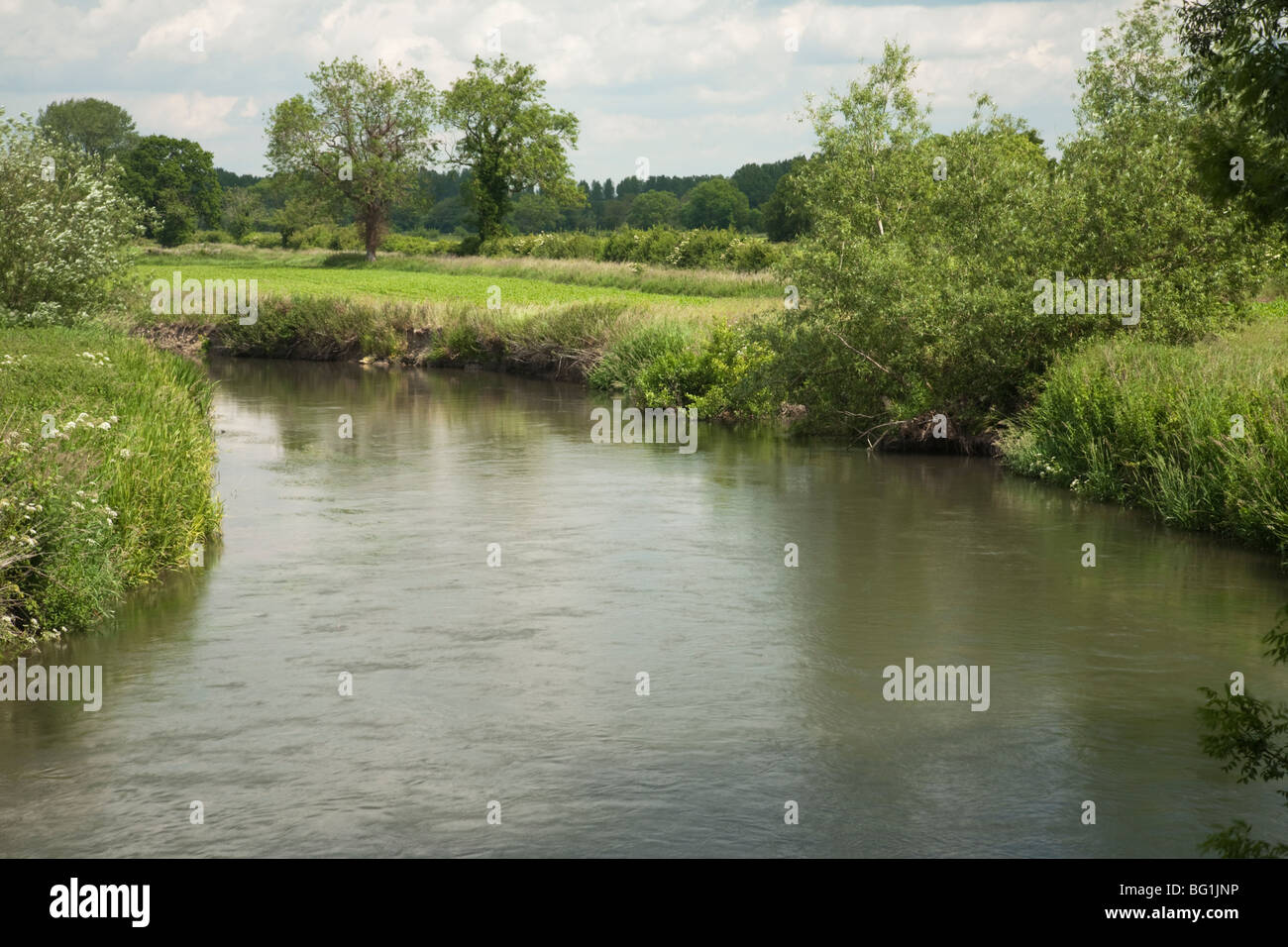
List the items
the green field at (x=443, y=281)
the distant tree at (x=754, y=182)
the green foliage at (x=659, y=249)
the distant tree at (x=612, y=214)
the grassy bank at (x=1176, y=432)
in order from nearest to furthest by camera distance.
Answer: the grassy bank at (x=1176, y=432) → the green field at (x=443, y=281) → the green foliage at (x=659, y=249) → the distant tree at (x=754, y=182) → the distant tree at (x=612, y=214)

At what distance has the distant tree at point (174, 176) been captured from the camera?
106 metres

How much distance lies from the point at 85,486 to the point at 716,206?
4403 inches

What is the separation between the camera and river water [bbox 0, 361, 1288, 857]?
309 inches

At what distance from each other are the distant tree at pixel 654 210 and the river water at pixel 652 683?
4259 inches

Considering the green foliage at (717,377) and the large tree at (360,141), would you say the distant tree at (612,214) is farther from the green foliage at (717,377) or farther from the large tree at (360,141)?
the green foliage at (717,377)

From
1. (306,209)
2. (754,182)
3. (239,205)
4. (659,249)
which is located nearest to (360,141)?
(306,209)

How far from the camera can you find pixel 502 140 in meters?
81.0

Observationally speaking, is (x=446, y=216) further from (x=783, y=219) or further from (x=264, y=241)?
(x=783, y=219)

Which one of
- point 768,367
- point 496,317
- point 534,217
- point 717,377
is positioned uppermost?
point 534,217

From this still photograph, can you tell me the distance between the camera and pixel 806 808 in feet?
26.4

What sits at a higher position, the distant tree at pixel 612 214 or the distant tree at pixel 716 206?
the distant tree at pixel 612 214

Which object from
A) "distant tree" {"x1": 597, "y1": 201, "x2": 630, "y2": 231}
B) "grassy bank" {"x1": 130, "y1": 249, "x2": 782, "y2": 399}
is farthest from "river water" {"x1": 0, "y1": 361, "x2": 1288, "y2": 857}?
"distant tree" {"x1": 597, "y1": 201, "x2": 630, "y2": 231}

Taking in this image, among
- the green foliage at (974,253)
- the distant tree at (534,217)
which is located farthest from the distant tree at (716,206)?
the green foliage at (974,253)

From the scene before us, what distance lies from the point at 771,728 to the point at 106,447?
7.13m
